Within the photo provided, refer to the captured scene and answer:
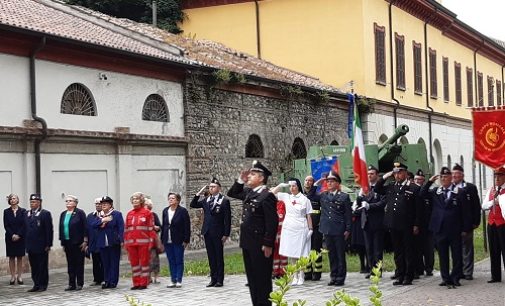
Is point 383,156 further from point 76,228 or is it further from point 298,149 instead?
point 76,228

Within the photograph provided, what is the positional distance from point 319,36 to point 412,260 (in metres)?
21.2

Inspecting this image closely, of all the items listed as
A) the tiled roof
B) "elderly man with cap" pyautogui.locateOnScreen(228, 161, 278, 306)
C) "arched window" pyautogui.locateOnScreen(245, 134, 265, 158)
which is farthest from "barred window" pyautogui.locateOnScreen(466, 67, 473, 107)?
"elderly man with cap" pyautogui.locateOnScreen(228, 161, 278, 306)

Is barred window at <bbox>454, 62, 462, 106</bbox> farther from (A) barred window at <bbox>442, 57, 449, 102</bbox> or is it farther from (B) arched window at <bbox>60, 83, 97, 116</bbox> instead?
(B) arched window at <bbox>60, 83, 97, 116</bbox>

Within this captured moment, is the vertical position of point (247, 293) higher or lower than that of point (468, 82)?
lower

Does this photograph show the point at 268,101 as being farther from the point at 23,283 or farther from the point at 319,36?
the point at 23,283

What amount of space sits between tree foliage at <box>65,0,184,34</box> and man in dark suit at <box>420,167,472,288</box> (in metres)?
24.7

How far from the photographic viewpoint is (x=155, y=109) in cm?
2191

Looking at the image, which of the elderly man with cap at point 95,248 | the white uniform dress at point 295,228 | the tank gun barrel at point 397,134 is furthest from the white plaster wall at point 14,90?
the tank gun barrel at point 397,134

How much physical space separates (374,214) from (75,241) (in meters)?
5.08

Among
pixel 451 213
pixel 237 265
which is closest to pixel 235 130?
pixel 237 265

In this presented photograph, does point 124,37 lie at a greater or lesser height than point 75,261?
greater

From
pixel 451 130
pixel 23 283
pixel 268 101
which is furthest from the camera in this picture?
pixel 451 130

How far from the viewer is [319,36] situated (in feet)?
110

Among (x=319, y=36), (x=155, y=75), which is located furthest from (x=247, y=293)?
(x=319, y=36)
